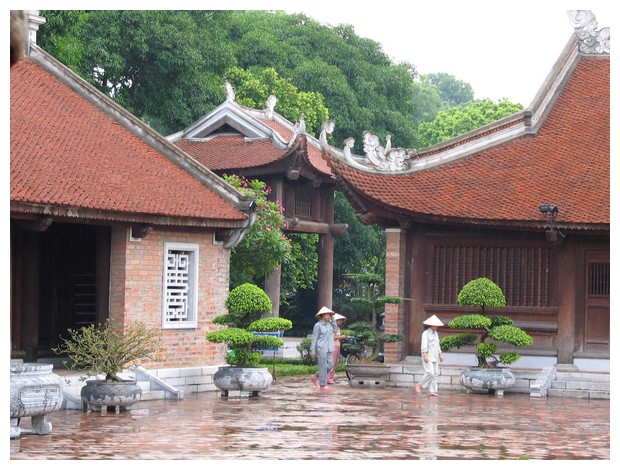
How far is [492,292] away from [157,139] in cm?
649

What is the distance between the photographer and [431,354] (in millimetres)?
21250

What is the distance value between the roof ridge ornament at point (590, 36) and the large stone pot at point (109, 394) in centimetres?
1338

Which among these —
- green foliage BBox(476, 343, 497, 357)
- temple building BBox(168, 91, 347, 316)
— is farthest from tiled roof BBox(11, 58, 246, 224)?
temple building BBox(168, 91, 347, 316)

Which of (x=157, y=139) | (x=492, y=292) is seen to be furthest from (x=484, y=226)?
(x=157, y=139)

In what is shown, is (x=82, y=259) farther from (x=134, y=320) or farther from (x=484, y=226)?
(x=484, y=226)

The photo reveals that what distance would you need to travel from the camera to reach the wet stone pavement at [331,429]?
12641mm

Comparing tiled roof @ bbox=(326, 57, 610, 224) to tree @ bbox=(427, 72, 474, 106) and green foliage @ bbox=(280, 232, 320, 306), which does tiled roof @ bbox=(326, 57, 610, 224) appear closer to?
green foliage @ bbox=(280, 232, 320, 306)

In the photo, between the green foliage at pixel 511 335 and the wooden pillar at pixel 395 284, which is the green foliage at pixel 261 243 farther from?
the green foliage at pixel 511 335

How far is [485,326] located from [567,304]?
2103 mm

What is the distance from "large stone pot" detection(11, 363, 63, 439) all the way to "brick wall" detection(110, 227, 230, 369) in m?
5.97

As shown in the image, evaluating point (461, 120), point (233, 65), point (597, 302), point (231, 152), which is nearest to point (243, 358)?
point (597, 302)

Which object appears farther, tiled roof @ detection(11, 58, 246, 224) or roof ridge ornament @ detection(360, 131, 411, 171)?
roof ridge ornament @ detection(360, 131, 411, 171)

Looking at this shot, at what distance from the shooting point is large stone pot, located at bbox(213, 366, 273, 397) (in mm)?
19906

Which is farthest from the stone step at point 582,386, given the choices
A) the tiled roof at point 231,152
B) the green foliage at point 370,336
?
the tiled roof at point 231,152
